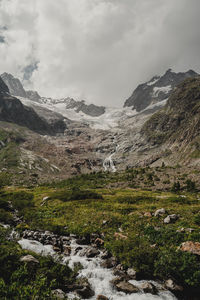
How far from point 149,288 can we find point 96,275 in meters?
4.19

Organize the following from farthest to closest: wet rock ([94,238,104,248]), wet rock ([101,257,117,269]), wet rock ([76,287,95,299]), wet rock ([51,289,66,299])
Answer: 1. wet rock ([94,238,104,248])
2. wet rock ([101,257,117,269])
3. wet rock ([76,287,95,299])
4. wet rock ([51,289,66,299])

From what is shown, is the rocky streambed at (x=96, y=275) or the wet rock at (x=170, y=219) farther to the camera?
the wet rock at (x=170, y=219)

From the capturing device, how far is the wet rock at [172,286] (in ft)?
43.1

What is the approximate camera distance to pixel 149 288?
13.0m

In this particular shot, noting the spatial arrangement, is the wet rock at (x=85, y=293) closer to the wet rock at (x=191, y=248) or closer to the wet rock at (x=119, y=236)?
the wet rock at (x=119, y=236)

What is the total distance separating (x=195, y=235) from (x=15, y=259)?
1643 centimetres

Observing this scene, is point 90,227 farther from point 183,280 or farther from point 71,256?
point 183,280

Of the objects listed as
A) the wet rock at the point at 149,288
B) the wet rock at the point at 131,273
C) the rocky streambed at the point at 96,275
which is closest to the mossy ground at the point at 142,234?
the wet rock at the point at 131,273

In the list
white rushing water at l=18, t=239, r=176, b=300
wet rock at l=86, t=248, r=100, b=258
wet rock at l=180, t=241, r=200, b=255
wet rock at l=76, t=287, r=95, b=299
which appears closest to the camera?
wet rock at l=76, t=287, r=95, b=299

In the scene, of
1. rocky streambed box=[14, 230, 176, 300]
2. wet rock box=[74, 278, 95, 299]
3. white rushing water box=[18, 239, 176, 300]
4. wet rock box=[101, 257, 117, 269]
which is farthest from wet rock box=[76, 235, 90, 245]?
wet rock box=[74, 278, 95, 299]

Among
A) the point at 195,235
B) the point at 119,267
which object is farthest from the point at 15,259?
the point at 195,235

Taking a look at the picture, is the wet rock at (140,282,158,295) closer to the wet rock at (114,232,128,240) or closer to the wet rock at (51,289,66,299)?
the wet rock at (51,289,66,299)

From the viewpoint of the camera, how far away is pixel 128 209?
1313 inches

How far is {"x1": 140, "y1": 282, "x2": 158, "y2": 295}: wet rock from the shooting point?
1293 centimetres
